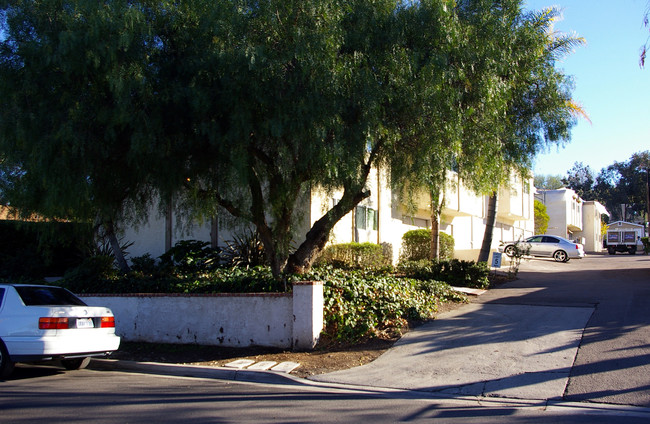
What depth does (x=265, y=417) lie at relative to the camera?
6.51m

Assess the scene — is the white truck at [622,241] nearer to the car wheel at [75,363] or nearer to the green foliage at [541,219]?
the green foliage at [541,219]

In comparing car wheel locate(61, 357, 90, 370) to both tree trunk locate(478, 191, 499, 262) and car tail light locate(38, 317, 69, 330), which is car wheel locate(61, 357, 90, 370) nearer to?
car tail light locate(38, 317, 69, 330)

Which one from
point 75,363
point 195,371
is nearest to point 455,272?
point 195,371

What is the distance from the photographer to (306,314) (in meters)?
10.4

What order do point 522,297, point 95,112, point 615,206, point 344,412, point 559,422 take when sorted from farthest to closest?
point 615,206 → point 522,297 → point 95,112 → point 344,412 → point 559,422

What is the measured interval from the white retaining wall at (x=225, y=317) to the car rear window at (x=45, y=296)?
96.3 inches

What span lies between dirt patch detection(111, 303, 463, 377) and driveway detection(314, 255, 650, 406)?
0.36 m

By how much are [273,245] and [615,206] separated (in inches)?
3260

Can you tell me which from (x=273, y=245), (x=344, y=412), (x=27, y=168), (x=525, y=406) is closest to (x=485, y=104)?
(x=273, y=245)

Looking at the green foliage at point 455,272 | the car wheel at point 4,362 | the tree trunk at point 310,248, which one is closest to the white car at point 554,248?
the green foliage at point 455,272

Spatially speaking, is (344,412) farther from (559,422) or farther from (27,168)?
(27,168)

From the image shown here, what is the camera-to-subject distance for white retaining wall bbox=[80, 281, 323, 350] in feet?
34.4

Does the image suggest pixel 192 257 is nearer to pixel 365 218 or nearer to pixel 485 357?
pixel 365 218

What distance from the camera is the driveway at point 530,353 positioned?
7.66 m
